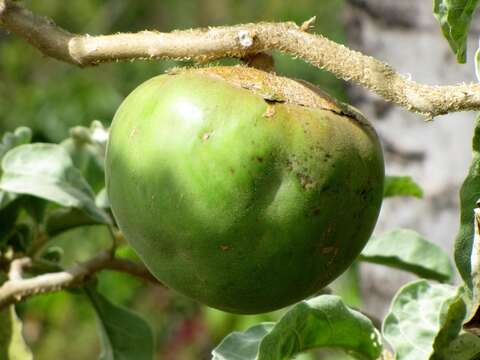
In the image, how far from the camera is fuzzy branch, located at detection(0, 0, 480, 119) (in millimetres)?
1064

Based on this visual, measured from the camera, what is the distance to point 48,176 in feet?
5.55

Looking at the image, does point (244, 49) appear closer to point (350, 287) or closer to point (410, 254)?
point (410, 254)

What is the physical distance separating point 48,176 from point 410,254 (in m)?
0.67

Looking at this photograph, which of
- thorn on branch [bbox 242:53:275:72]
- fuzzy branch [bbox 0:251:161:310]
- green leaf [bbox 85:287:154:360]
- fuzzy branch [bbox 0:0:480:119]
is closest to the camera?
fuzzy branch [bbox 0:0:480:119]

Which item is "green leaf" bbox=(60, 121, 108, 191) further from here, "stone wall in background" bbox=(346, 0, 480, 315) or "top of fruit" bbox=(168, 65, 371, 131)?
"stone wall in background" bbox=(346, 0, 480, 315)

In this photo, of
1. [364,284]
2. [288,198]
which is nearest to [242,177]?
[288,198]

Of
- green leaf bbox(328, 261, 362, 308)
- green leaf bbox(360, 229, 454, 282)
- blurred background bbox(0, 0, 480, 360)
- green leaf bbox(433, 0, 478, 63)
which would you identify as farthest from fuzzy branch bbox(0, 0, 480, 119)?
green leaf bbox(328, 261, 362, 308)

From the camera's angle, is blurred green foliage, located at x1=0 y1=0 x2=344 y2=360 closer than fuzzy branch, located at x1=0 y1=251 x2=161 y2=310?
No

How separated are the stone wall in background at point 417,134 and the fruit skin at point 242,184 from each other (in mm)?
1377

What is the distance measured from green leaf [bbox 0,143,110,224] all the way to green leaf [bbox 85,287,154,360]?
0.16m

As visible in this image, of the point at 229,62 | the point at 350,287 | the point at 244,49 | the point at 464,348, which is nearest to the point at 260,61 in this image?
the point at 244,49

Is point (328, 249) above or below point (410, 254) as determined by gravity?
above

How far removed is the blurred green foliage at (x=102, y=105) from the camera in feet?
12.9

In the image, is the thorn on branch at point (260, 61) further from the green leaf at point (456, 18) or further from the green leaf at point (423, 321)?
the green leaf at point (423, 321)
